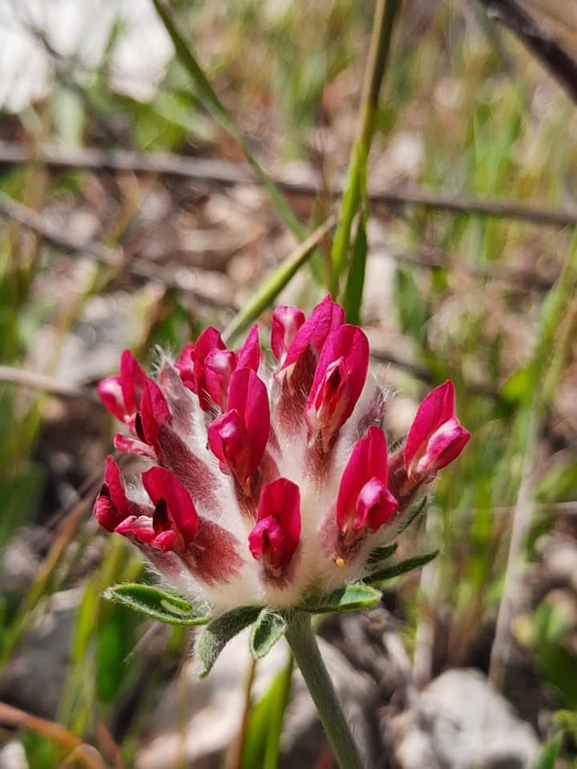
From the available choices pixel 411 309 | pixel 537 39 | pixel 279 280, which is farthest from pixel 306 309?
pixel 537 39

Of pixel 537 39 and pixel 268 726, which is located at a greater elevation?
pixel 537 39

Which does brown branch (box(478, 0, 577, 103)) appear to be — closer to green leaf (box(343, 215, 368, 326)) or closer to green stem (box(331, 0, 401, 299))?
green stem (box(331, 0, 401, 299))

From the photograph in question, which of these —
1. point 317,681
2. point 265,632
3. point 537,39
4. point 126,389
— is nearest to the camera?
point 265,632

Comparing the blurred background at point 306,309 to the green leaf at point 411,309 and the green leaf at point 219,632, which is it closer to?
the green leaf at point 411,309

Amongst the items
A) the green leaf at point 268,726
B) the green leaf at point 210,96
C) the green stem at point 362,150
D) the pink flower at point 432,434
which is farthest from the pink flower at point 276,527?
the green leaf at point 210,96

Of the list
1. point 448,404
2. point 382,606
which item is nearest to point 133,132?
point 382,606

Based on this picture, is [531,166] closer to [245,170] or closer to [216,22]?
[245,170]

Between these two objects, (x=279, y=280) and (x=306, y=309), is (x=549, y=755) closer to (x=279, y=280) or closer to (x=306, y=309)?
A: (x=279, y=280)

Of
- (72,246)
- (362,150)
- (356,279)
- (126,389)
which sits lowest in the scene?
(126,389)
